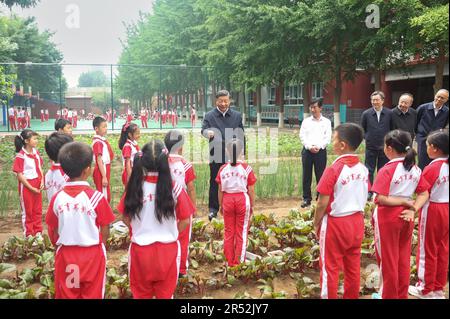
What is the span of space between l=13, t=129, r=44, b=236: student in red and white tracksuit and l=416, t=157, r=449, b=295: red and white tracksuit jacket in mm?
4179

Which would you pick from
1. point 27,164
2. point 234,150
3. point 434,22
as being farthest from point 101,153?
point 434,22

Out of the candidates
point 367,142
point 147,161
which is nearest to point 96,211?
point 147,161

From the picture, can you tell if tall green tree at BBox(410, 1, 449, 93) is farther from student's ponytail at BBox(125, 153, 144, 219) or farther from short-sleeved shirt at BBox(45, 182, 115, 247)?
short-sleeved shirt at BBox(45, 182, 115, 247)

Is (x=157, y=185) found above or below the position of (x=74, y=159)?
below

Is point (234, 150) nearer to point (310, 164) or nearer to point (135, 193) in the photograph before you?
point (135, 193)

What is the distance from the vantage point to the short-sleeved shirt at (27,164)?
5.17 m

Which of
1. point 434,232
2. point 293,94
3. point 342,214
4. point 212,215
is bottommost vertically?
point 212,215

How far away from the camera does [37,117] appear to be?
1283 inches

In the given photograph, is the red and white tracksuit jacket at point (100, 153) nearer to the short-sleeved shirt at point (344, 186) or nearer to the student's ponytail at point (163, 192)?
the student's ponytail at point (163, 192)

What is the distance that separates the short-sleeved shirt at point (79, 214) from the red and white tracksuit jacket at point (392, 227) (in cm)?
201

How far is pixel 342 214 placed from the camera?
10.8 ft

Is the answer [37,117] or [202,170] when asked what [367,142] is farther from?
[37,117]

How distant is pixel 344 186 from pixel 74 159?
1.90 meters
